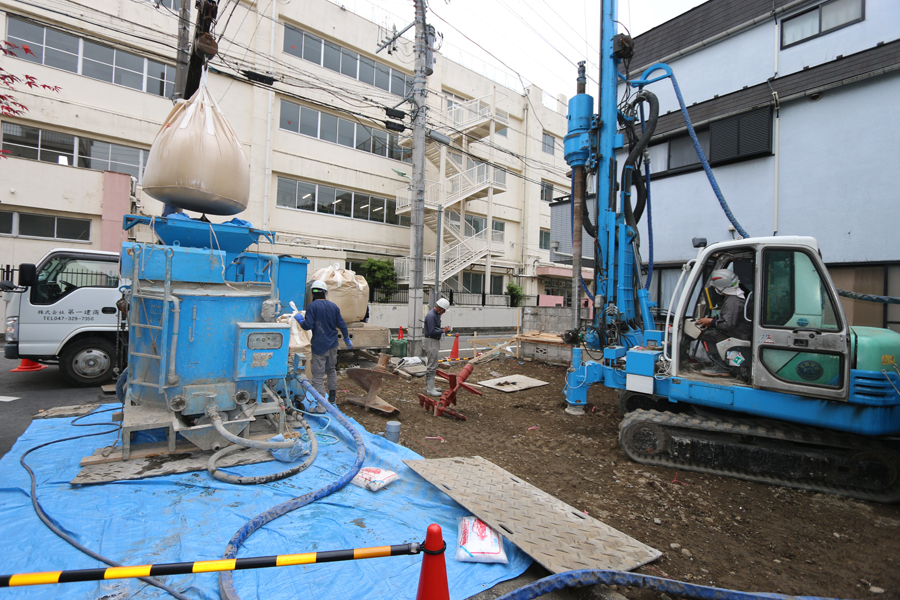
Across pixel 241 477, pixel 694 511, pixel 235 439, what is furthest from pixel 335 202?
pixel 694 511

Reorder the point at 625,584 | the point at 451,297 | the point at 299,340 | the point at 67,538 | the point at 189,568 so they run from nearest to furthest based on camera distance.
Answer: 1. the point at 189,568
2. the point at 625,584
3. the point at 67,538
4. the point at 299,340
5. the point at 451,297

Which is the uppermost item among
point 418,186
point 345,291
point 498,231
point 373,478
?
point 498,231

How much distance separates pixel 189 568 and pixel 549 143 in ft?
106

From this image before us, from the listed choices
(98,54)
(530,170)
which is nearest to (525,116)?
(530,170)

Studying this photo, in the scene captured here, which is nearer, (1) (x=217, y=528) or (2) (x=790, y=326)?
(1) (x=217, y=528)

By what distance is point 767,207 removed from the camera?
8.89m

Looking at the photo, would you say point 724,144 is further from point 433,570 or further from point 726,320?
point 433,570

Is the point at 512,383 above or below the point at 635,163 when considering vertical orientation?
below

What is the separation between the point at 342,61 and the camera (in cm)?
2034

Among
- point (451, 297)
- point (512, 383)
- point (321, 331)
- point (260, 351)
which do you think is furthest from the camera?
point (451, 297)

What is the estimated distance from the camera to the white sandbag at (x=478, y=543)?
9.37 ft

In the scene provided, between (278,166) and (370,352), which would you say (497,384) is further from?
(278,166)

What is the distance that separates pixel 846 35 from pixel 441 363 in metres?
10.8

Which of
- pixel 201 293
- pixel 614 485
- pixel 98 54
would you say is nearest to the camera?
pixel 201 293
